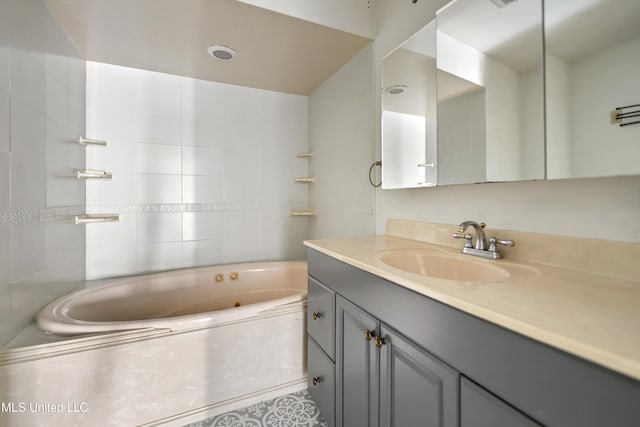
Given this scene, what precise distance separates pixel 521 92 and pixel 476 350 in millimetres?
865

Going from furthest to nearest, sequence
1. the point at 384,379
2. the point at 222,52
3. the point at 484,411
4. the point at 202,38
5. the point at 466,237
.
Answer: the point at 222,52
the point at 202,38
the point at 466,237
the point at 384,379
the point at 484,411

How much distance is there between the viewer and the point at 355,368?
0.95m

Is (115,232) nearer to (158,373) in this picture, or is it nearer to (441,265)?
(158,373)

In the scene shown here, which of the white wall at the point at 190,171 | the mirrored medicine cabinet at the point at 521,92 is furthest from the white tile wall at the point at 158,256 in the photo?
the mirrored medicine cabinet at the point at 521,92

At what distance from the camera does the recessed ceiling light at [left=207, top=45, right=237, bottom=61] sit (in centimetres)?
176

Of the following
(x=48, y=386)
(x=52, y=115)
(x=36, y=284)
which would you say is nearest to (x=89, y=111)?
(x=52, y=115)

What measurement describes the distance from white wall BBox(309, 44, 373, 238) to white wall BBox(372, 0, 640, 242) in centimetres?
31

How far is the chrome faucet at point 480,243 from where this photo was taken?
96 cm

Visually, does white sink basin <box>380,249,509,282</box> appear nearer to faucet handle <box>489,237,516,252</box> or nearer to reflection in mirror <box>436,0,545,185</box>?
faucet handle <box>489,237,516,252</box>

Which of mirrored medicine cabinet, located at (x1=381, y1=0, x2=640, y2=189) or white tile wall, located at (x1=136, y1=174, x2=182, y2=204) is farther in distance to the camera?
white tile wall, located at (x1=136, y1=174, x2=182, y2=204)

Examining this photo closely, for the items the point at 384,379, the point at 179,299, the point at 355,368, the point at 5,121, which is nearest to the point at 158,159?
the point at 5,121

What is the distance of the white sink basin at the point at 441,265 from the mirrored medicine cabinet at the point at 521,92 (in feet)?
1.08

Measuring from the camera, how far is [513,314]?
0.47 metres

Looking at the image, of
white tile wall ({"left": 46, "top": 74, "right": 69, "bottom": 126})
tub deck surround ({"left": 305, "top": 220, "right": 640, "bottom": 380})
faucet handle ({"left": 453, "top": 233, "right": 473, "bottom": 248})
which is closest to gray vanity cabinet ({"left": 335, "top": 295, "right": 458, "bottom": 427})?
tub deck surround ({"left": 305, "top": 220, "right": 640, "bottom": 380})
